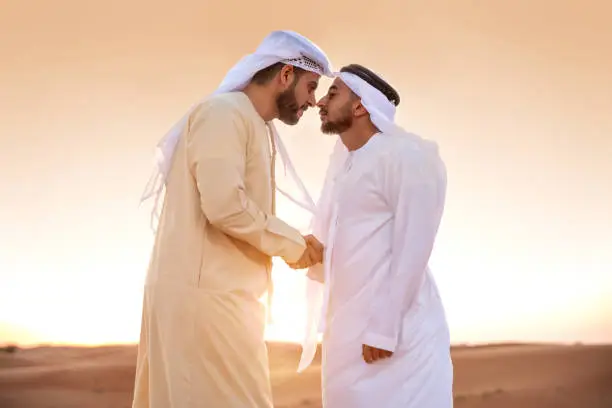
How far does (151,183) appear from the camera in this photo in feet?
9.52

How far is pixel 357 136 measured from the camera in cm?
328

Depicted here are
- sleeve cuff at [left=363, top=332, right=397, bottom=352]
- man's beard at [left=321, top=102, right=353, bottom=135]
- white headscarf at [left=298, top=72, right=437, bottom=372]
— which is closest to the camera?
sleeve cuff at [left=363, top=332, right=397, bottom=352]

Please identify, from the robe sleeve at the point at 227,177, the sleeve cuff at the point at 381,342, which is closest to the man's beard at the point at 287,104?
the robe sleeve at the point at 227,177

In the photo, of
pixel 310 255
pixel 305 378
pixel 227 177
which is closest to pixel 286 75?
pixel 227 177

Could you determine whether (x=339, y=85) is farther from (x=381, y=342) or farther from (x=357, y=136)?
(x=381, y=342)

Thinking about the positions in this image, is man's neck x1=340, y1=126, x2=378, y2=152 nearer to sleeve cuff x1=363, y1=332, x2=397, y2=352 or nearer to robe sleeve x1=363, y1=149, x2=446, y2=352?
robe sleeve x1=363, y1=149, x2=446, y2=352

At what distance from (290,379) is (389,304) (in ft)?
19.8

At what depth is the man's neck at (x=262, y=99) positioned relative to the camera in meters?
2.86

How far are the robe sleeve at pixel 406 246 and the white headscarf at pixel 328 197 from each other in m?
0.20

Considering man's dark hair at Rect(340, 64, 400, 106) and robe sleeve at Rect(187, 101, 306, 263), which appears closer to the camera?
robe sleeve at Rect(187, 101, 306, 263)

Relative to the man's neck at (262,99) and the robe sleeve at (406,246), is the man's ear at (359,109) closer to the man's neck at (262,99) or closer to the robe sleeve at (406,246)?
the robe sleeve at (406,246)

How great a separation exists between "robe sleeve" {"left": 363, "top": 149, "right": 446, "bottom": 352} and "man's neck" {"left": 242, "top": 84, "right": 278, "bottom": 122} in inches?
21.6

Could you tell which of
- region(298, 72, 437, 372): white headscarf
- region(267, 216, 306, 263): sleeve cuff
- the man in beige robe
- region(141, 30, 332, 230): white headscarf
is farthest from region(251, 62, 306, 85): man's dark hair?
region(267, 216, 306, 263): sleeve cuff

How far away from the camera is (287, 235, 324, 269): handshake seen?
2.93 metres
